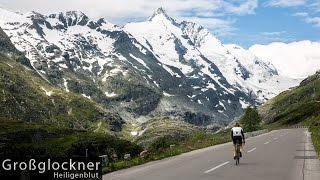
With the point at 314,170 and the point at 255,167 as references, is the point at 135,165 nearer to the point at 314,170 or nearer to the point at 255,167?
the point at 255,167

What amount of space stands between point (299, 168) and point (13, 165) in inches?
Answer: 665

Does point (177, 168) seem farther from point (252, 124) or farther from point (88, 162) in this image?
point (252, 124)

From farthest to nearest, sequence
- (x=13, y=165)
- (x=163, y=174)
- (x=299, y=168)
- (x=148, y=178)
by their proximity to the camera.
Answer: (x=299, y=168), (x=163, y=174), (x=148, y=178), (x=13, y=165)

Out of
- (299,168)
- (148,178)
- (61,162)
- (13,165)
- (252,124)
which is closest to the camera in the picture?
(13,165)

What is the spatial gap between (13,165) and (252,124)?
188 m

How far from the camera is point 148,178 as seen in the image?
893 inches

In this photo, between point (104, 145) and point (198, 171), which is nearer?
point (198, 171)

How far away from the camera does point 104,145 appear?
7844 inches

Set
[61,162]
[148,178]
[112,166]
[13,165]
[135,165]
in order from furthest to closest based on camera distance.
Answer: [135,165], [112,166], [148,178], [61,162], [13,165]

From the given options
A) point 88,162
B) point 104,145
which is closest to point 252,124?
point 104,145

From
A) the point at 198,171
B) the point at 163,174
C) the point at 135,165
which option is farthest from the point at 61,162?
the point at 135,165

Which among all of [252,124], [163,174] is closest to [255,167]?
[163,174]

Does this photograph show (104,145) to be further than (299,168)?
Yes

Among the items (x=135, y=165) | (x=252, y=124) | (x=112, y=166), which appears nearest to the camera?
(x=112, y=166)
